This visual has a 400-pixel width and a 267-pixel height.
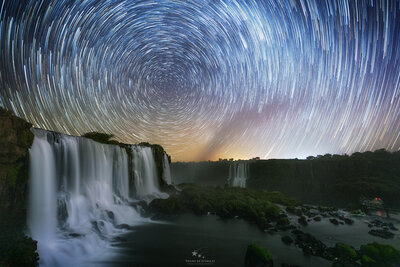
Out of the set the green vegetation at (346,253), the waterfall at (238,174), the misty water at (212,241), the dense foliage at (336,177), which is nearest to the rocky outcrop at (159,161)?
the misty water at (212,241)

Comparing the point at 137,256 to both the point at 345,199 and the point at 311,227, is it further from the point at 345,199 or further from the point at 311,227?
the point at 345,199

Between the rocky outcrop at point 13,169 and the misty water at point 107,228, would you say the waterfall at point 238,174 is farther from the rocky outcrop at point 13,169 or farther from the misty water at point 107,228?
the rocky outcrop at point 13,169

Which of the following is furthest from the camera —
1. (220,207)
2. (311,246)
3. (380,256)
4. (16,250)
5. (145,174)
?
(145,174)

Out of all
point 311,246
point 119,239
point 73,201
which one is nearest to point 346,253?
point 311,246

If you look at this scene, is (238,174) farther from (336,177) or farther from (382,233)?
(382,233)

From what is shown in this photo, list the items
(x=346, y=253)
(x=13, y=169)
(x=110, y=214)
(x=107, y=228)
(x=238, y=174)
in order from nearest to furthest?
(x=346, y=253)
(x=13, y=169)
(x=107, y=228)
(x=110, y=214)
(x=238, y=174)

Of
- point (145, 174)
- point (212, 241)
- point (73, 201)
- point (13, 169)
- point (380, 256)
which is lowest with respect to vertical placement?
point (212, 241)

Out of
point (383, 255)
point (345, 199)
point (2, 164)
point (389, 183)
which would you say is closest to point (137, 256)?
point (2, 164)

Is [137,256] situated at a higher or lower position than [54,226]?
lower
